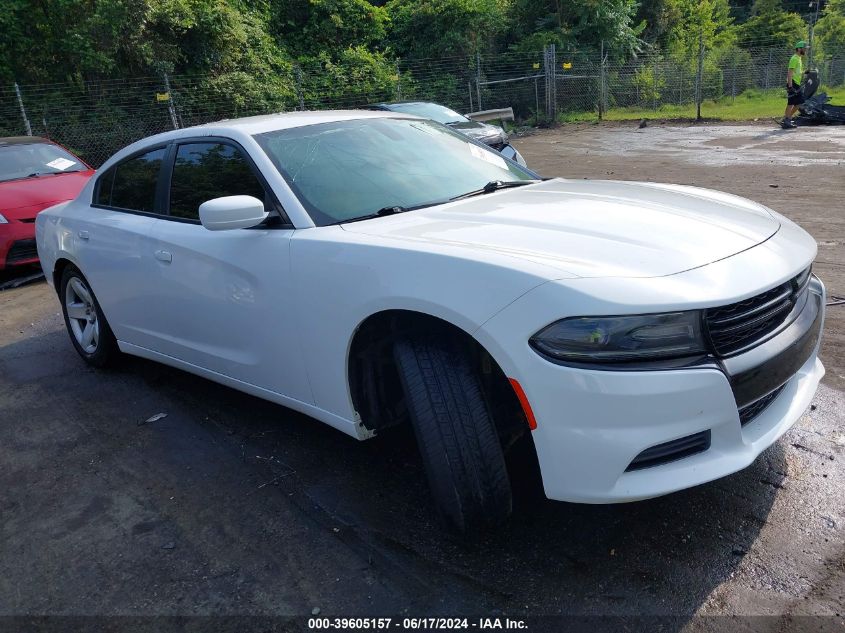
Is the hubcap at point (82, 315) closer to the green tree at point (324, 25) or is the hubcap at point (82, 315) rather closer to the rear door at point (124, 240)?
the rear door at point (124, 240)

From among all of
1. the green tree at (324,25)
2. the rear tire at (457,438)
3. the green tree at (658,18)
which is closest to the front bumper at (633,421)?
the rear tire at (457,438)

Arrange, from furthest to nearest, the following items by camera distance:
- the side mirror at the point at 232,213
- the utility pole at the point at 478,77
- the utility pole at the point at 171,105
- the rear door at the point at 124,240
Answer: the utility pole at the point at 478,77 < the utility pole at the point at 171,105 < the rear door at the point at 124,240 < the side mirror at the point at 232,213

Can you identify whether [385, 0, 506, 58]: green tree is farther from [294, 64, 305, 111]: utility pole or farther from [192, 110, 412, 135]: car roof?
[192, 110, 412, 135]: car roof

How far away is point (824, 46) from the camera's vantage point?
27266 millimetres

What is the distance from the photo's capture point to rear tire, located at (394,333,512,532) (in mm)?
2504

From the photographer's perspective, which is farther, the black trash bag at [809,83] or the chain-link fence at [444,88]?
the chain-link fence at [444,88]

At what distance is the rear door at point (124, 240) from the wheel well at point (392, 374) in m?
1.66

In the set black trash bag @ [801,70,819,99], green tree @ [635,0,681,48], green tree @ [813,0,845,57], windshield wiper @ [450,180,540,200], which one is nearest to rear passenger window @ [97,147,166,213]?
windshield wiper @ [450,180,540,200]

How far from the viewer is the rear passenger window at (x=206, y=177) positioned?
3.49 metres

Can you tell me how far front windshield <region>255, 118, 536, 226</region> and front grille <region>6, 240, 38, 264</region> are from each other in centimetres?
553

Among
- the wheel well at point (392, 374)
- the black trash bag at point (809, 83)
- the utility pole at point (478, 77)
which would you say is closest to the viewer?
the wheel well at point (392, 374)

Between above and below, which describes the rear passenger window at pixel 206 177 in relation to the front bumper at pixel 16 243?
above

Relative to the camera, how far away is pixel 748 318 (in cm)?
240

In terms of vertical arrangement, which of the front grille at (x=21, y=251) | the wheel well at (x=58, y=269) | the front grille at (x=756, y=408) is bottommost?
the front grille at (x=21, y=251)
